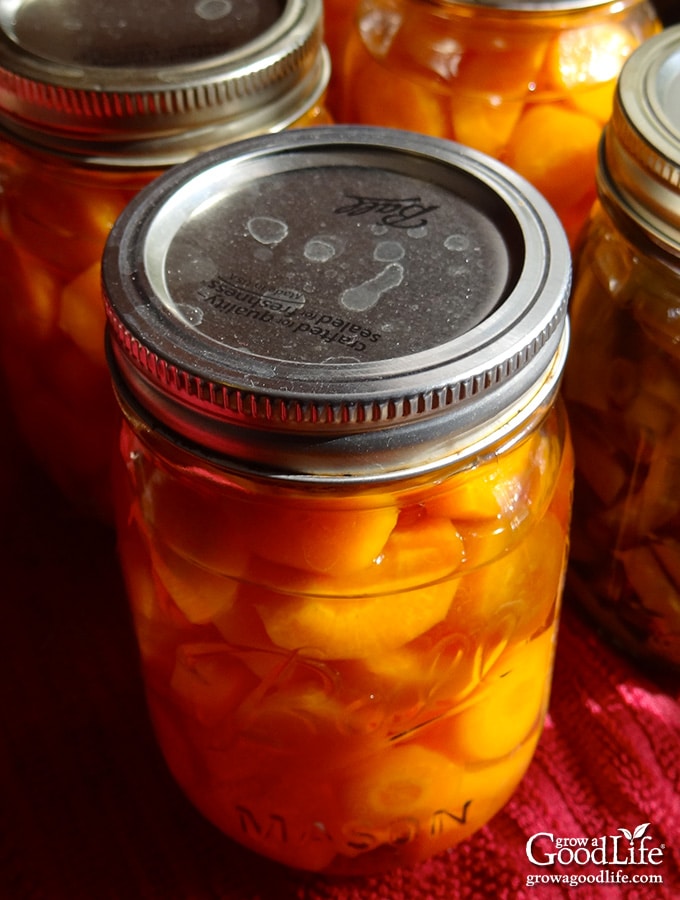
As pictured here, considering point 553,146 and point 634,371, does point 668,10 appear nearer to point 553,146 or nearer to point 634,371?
point 553,146

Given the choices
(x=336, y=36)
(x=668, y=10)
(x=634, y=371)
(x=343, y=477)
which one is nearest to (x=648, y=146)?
(x=634, y=371)

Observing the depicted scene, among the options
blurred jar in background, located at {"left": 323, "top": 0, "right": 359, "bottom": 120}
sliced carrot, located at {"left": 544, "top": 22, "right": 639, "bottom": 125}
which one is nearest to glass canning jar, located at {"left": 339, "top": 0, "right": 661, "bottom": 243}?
sliced carrot, located at {"left": 544, "top": 22, "right": 639, "bottom": 125}

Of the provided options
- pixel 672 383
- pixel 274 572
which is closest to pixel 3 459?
pixel 274 572

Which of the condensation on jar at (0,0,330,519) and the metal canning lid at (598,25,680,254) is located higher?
the metal canning lid at (598,25,680,254)

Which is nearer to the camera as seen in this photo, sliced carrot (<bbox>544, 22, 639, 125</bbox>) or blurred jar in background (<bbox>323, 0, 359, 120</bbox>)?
sliced carrot (<bbox>544, 22, 639, 125</bbox>)

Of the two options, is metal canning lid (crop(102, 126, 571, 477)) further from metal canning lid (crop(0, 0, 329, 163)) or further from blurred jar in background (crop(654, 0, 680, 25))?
blurred jar in background (crop(654, 0, 680, 25))

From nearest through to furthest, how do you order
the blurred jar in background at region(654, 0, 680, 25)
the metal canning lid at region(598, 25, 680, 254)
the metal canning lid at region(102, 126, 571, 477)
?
the metal canning lid at region(102, 126, 571, 477) → the metal canning lid at region(598, 25, 680, 254) → the blurred jar in background at region(654, 0, 680, 25)
